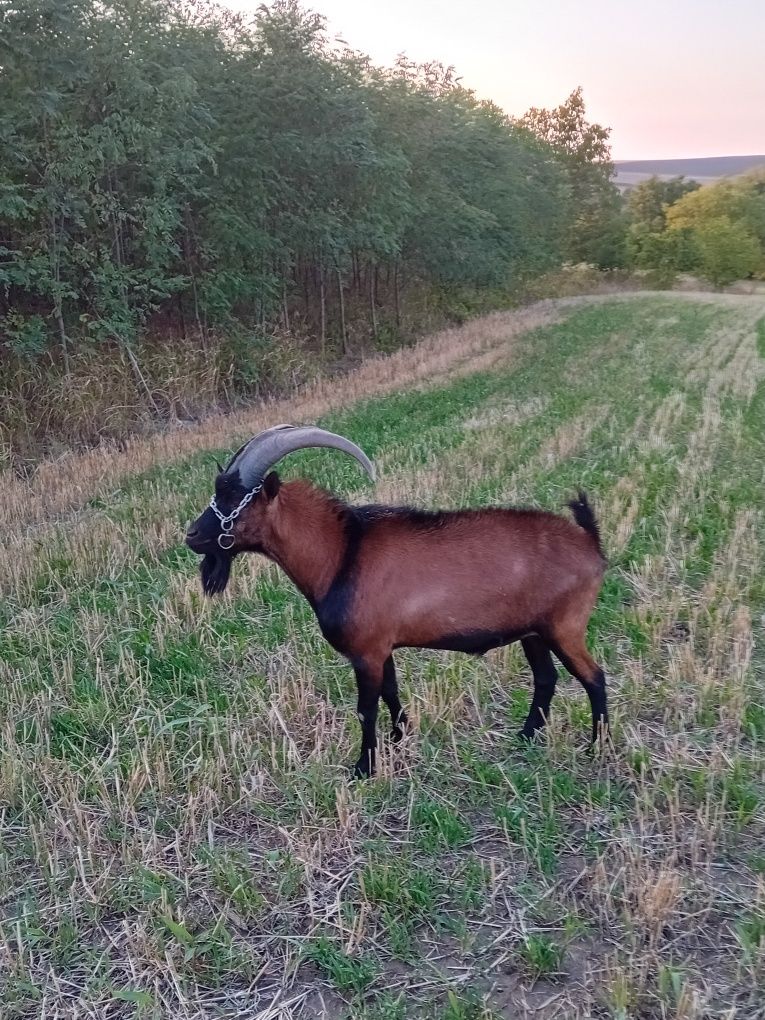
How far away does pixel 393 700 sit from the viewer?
177 inches

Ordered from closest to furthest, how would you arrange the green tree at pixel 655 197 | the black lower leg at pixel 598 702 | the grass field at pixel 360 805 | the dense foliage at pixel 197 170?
the grass field at pixel 360 805
the black lower leg at pixel 598 702
the dense foliage at pixel 197 170
the green tree at pixel 655 197

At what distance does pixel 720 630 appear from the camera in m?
5.34

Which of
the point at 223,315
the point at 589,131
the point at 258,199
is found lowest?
the point at 223,315

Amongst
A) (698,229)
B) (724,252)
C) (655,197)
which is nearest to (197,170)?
(724,252)

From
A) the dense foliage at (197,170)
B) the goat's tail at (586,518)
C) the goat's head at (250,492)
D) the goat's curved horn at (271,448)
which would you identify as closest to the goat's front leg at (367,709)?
the goat's head at (250,492)

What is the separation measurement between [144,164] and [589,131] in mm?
64437

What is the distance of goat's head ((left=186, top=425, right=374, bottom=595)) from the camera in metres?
3.96

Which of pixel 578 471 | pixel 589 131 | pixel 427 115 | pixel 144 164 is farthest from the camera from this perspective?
pixel 589 131

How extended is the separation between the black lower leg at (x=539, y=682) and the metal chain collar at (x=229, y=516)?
61.8 inches

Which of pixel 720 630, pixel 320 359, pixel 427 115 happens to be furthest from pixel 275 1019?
pixel 427 115

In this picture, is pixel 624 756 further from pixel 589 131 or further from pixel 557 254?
pixel 589 131

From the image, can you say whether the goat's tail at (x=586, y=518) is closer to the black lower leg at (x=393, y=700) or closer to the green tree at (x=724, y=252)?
the black lower leg at (x=393, y=700)

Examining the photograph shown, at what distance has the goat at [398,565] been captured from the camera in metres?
4.00

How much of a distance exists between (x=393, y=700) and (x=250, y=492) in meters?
1.36
